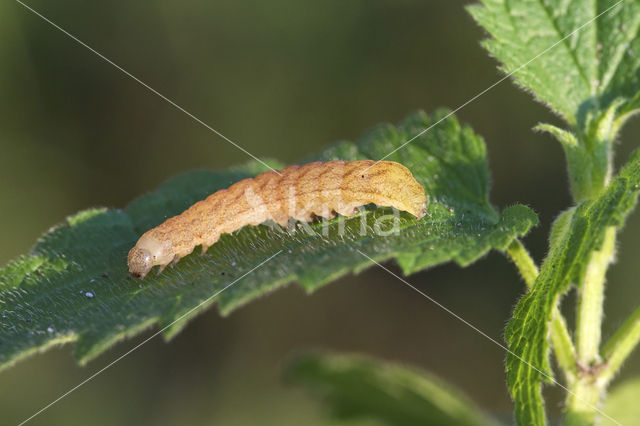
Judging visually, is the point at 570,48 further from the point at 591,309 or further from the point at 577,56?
the point at 591,309

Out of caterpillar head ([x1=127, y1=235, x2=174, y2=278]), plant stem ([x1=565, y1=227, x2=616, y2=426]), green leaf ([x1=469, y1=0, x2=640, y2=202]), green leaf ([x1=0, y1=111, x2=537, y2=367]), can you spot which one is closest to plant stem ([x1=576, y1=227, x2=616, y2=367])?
plant stem ([x1=565, y1=227, x2=616, y2=426])

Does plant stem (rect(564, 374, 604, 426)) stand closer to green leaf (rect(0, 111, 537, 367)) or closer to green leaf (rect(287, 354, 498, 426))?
green leaf (rect(0, 111, 537, 367))

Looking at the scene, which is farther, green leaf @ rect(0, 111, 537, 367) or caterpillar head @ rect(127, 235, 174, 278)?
caterpillar head @ rect(127, 235, 174, 278)

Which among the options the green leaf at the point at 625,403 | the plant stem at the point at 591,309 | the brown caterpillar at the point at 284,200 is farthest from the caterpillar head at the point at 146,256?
the green leaf at the point at 625,403

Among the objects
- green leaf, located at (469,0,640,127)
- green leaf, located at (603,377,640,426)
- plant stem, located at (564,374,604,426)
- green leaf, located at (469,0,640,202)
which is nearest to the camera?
plant stem, located at (564,374,604,426)

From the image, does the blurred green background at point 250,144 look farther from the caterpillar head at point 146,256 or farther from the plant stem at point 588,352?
the plant stem at point 588,352
